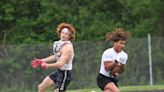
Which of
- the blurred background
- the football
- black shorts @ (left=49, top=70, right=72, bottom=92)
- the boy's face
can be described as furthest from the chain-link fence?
the football

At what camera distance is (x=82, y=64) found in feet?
79.5

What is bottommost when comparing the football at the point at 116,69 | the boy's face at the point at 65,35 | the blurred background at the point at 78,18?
the football at the point at 116,69

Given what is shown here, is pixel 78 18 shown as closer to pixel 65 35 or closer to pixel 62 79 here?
pixel 62 79

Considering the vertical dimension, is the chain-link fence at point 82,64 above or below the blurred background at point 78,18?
below

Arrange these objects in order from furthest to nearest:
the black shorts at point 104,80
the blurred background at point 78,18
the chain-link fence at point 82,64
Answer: the blurred background at point 78,18, the chain-link fence at point 82,64, the black shorts at point 104,80

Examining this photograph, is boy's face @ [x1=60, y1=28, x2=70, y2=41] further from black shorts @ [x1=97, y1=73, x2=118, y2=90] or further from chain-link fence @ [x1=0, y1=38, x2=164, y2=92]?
chain-link fence @ [x1=0, y1=38, x2=164, y2=92]

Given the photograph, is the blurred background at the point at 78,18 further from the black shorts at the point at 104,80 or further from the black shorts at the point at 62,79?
the black shorts at the point at 104,80

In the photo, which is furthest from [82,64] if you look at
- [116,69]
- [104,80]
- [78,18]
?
[116,69]

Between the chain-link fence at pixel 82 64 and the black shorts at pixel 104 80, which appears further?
the chain-link fence at pixel 82 64

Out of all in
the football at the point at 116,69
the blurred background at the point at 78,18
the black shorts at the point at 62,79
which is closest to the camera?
the football at the point at 116,69

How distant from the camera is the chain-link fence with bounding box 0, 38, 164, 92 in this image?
77.9ft

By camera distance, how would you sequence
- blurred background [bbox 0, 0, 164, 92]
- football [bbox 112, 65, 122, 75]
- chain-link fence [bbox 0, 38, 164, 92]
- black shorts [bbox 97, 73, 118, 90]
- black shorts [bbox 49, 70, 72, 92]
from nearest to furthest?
football [bbox 112, 65, 122, 75], black shorts [bbox 97, 73, 118, 90], black shorts [bbox 49, 70, 72, 92], chain-link fence [bbox 0, 38, 164, 92], blurred background [bbox 0, 0, 164, 92]

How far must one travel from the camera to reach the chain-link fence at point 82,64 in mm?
23750

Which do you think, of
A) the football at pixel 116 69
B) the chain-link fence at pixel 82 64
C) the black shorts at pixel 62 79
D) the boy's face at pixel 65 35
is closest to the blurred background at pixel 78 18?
the chain-link fence at pixel 82 64
